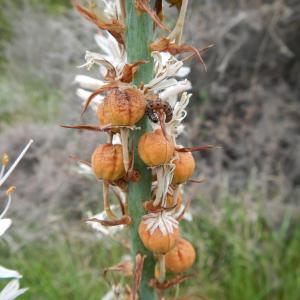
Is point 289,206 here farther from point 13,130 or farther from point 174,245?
point 174,245

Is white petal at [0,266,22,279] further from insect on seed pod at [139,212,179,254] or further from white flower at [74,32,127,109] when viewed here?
white flower at [74,32,127,109]

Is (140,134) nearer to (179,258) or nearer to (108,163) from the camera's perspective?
(108,163)

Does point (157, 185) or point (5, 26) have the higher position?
point (5, 26)

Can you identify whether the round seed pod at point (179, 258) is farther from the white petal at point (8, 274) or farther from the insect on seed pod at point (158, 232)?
the white petal at point (8, 274)

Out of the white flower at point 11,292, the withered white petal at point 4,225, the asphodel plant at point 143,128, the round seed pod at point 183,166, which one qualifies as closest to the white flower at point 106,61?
the asphodel plant at point 143,128

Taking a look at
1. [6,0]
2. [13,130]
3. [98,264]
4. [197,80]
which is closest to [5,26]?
[6,0]

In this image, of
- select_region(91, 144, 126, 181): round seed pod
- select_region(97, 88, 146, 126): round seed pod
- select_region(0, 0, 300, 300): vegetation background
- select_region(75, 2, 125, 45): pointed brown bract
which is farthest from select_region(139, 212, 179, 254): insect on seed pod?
select_region(0, 0, 300, 300): vegetation background

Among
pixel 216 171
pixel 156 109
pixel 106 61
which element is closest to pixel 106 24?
pixel 106 61
